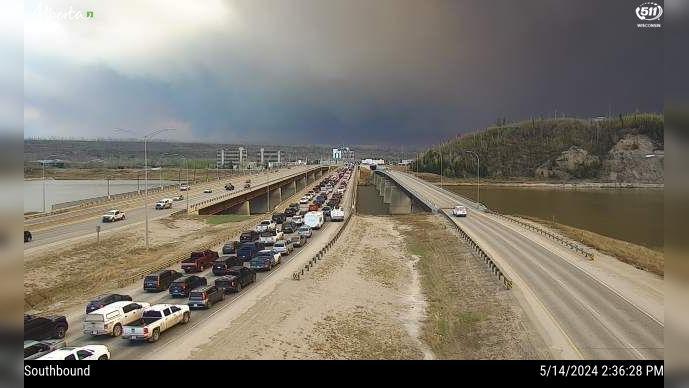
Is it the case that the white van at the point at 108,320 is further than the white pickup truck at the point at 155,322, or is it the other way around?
the white van at the point at 108,320

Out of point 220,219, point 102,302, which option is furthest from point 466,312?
point 220,219

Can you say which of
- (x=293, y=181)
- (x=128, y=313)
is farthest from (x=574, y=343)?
(x=293, y=181)

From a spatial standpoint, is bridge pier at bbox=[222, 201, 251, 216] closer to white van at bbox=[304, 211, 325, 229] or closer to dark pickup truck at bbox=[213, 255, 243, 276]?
white van at bbox=[304, 211, 325, 229]

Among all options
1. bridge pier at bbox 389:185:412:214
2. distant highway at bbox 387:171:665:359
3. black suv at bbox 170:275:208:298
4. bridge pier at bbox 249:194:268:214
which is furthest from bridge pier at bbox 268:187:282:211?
black suv at bbox 170:275:208:298

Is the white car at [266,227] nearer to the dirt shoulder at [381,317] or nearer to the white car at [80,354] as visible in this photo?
the dirt shoulder at [381,317]

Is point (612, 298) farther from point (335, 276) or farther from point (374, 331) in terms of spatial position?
point (335, 276)

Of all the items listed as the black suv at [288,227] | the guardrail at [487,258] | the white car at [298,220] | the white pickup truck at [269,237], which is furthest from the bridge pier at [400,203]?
the white pickup truck at [269,237]
